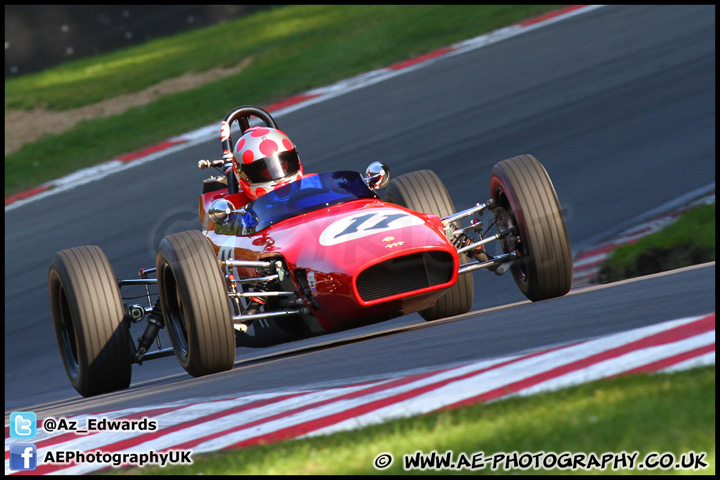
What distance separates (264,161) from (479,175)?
4.54m

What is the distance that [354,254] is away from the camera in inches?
231

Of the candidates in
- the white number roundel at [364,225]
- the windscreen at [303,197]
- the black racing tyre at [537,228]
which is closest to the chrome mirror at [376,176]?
the windscreen at [303,197]

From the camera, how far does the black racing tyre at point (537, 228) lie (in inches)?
252

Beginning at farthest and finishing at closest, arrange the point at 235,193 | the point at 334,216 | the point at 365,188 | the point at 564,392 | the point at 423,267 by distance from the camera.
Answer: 1. the point at 235,193
2. the point at 365,188
3. the point at 334,216
4. the point at 423,267
5. the point at 564,392

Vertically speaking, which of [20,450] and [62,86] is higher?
[62,86]

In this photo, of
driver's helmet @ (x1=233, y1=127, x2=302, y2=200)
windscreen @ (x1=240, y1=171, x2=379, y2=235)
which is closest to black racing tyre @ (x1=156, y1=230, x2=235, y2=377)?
windscreen @ (x1=240, y1=171, x2=379, y2=235)

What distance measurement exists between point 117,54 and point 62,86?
179 centimetres

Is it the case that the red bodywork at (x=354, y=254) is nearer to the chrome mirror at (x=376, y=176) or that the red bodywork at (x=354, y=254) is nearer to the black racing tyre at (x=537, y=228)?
the black racing tyre at (x=537, y=228)

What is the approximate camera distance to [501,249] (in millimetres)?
6785

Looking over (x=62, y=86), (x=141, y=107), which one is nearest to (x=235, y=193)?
(x=141, y=107)

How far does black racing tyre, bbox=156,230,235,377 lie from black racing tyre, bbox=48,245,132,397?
0.72 metres

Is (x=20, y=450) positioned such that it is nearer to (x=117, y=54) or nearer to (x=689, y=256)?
(x=689, y=256)

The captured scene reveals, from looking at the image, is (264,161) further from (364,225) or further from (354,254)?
(354,254)

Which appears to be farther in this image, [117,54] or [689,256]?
[117,54]
